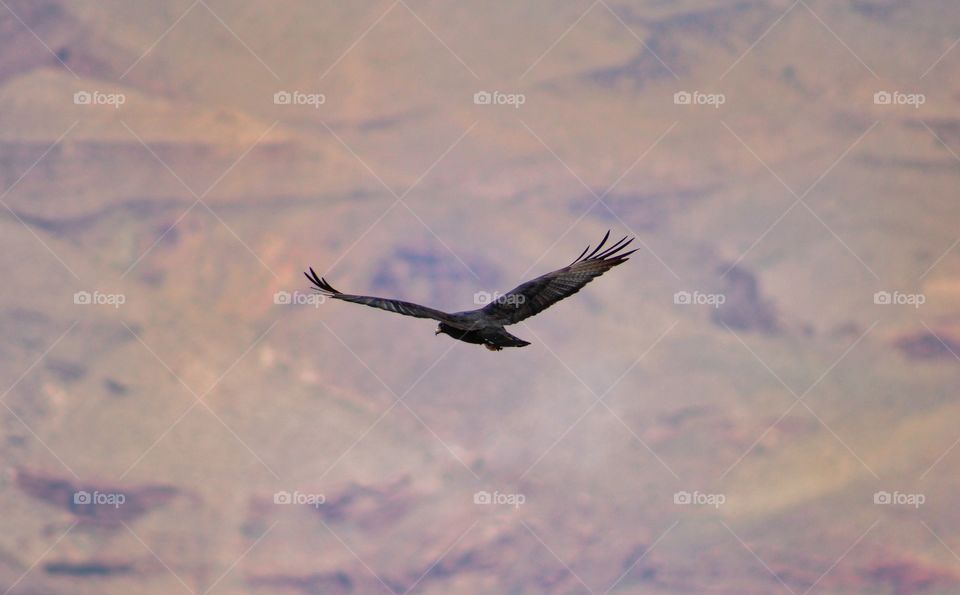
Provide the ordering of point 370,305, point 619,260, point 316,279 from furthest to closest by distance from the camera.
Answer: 1. point 619,260
2. point 316,279
3. point 370,305

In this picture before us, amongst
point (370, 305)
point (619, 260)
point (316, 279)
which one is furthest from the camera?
point (619, 260)

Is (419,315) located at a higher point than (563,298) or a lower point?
lower

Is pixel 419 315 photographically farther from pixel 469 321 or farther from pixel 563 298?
pixel 563 298

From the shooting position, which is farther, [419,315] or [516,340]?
[516,340]

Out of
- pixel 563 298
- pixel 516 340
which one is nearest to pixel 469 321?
pixel 516 340
